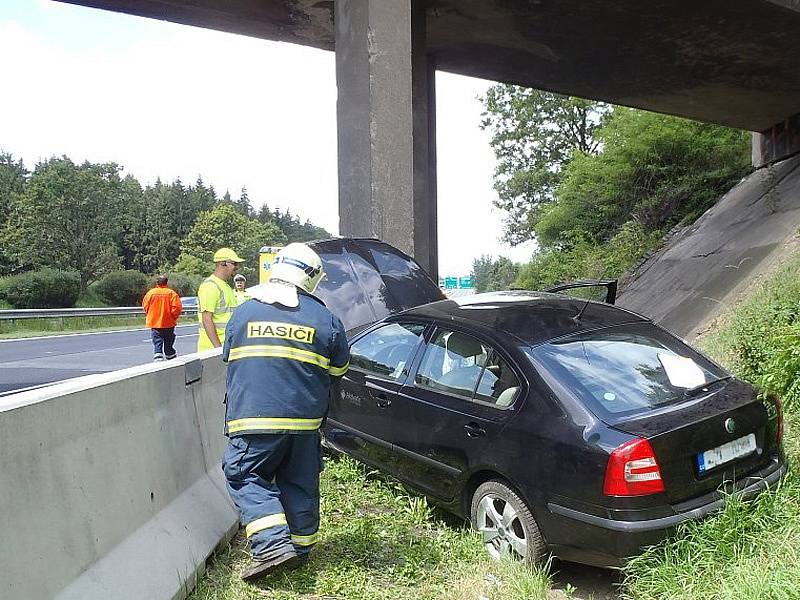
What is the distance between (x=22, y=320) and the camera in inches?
976

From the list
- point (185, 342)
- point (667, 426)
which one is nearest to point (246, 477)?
point (667, 426)

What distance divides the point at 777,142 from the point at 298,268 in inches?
722

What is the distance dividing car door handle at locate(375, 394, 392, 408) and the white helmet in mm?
1253

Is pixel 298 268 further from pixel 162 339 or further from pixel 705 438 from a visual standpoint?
pixel 162 339

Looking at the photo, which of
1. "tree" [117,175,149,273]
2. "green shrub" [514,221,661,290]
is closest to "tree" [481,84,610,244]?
"green shrub" [514,221,661,290]

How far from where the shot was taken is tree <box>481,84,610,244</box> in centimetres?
3472

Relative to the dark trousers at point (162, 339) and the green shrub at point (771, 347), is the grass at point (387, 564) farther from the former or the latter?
the dark trousers at point (162, 339)

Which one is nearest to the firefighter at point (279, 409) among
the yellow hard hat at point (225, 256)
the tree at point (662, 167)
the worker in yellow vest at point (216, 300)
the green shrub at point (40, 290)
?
the worker in yellow vest at point (216, 300)

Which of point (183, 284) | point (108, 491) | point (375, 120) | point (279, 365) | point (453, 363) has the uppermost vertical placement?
point (375, 120)

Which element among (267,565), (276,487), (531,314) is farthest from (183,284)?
(267,565)

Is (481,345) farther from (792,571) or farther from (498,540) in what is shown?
(792,571)

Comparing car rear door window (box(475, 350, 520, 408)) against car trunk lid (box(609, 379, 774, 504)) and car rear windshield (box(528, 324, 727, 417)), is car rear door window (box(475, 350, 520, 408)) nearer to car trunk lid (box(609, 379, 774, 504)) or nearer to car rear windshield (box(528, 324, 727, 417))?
car rear windshield (box(528, 324, 727, 417))

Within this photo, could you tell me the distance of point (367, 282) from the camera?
6555 mm

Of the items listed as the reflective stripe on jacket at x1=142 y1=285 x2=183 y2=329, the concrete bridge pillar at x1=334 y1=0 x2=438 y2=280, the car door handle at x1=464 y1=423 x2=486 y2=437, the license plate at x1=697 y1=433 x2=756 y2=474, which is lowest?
the license plate at x1=697 y1=433 x2=756 y2=474
